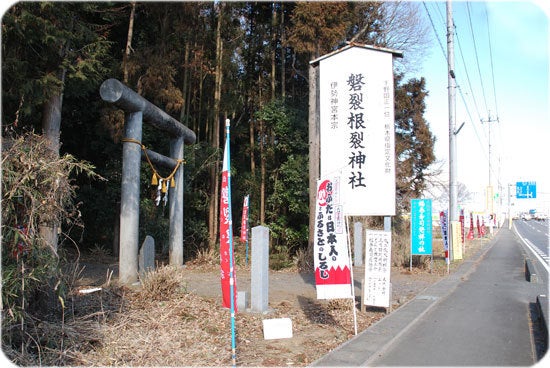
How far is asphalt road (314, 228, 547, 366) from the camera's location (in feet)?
15.1

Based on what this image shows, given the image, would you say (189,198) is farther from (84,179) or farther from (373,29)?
(373,29)

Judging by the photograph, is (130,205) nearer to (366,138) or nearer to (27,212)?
(27,212)

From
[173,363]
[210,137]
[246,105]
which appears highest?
[246,105]

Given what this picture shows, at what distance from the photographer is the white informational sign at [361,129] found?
277 inches

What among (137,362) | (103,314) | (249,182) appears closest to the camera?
(137,362)

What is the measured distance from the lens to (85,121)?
14906mm

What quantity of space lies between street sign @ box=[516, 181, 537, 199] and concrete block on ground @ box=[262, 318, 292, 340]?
111 feet

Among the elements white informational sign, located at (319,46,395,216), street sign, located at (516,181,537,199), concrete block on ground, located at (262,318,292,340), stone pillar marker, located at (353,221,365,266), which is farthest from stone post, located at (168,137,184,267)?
street sign, located at (516,181,537,199)

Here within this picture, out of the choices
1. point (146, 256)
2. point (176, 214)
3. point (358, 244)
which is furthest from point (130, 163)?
point (358, 244)

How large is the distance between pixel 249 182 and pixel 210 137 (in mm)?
2397

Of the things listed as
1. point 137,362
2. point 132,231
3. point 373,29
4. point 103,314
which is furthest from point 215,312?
point 373,29

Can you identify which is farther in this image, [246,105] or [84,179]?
[246,105]

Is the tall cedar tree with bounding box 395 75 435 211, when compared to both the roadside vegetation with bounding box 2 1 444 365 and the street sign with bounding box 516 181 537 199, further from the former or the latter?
the street sign with bounding box 516 181 537 199

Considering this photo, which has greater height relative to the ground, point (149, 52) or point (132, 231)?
point (149, 52)
